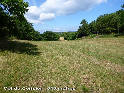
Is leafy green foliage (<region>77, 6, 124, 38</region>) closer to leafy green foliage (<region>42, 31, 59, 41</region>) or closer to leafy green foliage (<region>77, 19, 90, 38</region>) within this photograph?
leafy green foliage (<region>77, 19, 90, 38</region>)

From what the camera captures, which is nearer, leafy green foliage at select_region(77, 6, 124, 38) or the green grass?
the green grass

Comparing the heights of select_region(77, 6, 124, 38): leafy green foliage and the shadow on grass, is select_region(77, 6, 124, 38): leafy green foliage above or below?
above

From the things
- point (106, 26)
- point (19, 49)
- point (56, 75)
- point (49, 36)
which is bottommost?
point (56, 75)

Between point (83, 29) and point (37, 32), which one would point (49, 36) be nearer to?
point (37, 32)

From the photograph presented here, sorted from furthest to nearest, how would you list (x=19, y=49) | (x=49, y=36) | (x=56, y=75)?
(x=49, y=36) → (x=19, y=49) → (x=56, y=75)

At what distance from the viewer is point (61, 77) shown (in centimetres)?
1513

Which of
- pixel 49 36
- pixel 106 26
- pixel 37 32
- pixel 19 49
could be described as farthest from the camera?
pixel 49 36

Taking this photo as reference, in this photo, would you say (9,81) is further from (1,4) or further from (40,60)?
(1,4)

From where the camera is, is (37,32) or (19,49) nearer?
(19,49)

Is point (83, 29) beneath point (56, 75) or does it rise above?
above

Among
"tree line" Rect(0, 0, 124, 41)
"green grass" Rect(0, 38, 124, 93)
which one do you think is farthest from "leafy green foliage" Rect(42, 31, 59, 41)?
"green grass" Rect(0, 38, 124, 93)

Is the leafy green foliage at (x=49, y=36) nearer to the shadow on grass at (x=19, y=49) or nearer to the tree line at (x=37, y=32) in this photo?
the tree line at (x=37, y=32)

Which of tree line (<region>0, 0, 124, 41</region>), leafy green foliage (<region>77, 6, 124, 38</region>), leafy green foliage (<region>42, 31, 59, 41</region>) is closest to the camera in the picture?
tree line (<region>0, 0, 124, 41</region>)

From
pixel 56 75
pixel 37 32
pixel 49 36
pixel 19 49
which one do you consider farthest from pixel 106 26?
pixel 56 75
